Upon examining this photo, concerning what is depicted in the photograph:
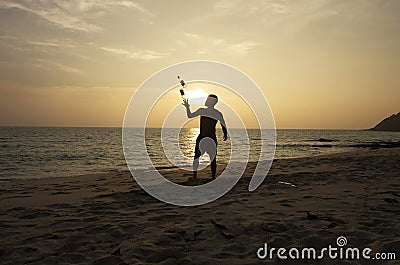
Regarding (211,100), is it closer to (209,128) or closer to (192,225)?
(209,128)

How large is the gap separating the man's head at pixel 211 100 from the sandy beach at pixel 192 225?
3.02 meters

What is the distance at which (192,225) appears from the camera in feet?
16.9

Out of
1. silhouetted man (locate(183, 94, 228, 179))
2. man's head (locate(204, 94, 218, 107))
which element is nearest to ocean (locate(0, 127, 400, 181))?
silhouetted man (locate(183, 94, 228, 179))

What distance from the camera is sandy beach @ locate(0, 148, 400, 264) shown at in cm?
395

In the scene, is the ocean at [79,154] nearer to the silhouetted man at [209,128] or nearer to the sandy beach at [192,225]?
the silhouetted man at [209,128]

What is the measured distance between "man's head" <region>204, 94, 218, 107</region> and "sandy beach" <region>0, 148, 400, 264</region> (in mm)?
3023

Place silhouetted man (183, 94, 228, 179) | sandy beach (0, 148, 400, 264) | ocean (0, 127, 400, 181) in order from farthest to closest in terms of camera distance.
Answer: ocean (0, 127, 400, 181)
silhouetted man (183, 94, 228, 179)
sandy beach (0, 148, 400, 264)

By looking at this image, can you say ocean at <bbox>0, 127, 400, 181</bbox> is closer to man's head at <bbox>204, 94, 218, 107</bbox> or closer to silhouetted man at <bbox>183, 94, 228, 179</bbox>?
silhouetted man at <bbox>183, 94, 228, 179</bbox>

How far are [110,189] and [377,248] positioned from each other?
7.14 meters

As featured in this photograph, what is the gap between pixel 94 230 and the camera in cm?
495

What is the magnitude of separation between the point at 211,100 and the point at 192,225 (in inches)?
218

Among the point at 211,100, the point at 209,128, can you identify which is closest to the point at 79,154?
the point at 209,128

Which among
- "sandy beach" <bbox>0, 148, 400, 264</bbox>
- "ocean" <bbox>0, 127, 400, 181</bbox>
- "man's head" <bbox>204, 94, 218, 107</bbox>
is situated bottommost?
"ocean" <bbox>0, 127, 400, 181</bbox>

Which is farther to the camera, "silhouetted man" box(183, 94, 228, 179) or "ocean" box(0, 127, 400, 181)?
"ocean" box(0, 127, 400, 181)
